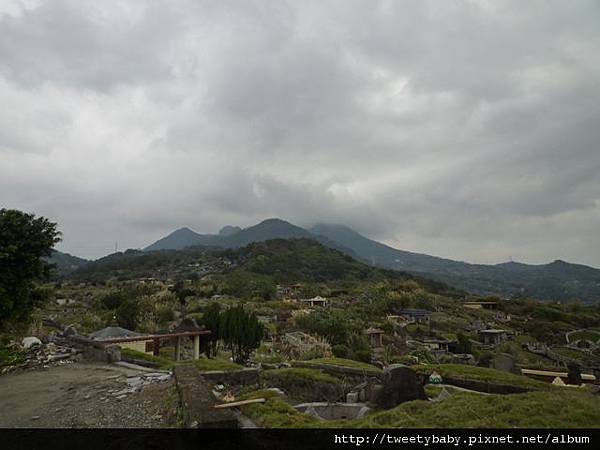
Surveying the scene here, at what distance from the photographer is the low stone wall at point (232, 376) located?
34.2 feet

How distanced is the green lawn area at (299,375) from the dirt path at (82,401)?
399 centimetres

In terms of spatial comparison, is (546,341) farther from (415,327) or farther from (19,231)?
(19,231)

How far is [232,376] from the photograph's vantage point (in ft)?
35.6

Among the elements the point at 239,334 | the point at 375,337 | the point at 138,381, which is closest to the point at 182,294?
the point at 375,337

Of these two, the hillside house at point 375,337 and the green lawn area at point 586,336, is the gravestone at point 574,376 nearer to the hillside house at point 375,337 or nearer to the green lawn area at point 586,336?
the hillside house at point 375,337

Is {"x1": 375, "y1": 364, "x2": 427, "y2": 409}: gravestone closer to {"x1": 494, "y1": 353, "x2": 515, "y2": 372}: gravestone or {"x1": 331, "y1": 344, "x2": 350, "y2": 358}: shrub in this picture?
{"x1": 494, "y1": 353, "x2": 515, "y2": 372}: gravestone

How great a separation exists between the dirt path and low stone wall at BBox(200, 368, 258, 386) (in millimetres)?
1819

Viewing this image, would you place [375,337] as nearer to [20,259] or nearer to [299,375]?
[299,375]

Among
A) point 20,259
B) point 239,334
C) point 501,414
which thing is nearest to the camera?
point 501,414

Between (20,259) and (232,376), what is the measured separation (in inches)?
293
